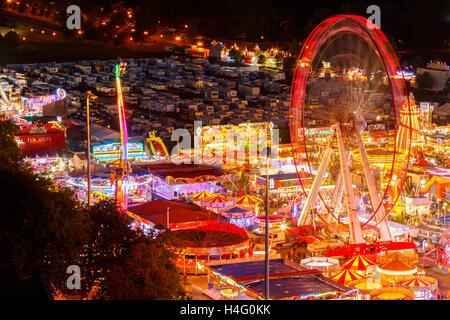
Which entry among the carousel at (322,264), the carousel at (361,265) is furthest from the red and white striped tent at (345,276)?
the carousel at (322,264)

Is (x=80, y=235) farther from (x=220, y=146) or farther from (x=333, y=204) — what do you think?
(x=220, y=146)

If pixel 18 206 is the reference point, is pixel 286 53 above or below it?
above

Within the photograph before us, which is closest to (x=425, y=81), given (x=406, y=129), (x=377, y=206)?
(x=406, y=129)

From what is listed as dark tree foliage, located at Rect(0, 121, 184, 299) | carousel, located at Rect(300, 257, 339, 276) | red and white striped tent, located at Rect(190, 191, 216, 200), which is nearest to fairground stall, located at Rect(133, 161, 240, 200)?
red and white striped tent, located at Rect(190, 191, 216, 200)

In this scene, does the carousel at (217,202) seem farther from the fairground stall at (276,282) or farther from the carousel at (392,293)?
the carousel at (392,293)

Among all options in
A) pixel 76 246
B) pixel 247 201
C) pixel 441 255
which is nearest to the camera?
pixel 76 246

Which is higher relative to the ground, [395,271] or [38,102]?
[38,102]

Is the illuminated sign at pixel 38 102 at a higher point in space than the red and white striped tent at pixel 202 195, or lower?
higher

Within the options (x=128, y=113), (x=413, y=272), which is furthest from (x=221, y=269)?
(x=128, y=113)

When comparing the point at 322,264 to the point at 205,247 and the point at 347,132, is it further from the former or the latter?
the point at 347,132

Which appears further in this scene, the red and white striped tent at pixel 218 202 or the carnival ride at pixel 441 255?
the red and white striped tent at pixel 218 202

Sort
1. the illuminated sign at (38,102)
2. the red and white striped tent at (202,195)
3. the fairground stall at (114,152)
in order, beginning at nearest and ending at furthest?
1. the red and white striped tent at (202,195)
2. the fairground stall at (114,152)
3. the illuminated sign at (38,102)
